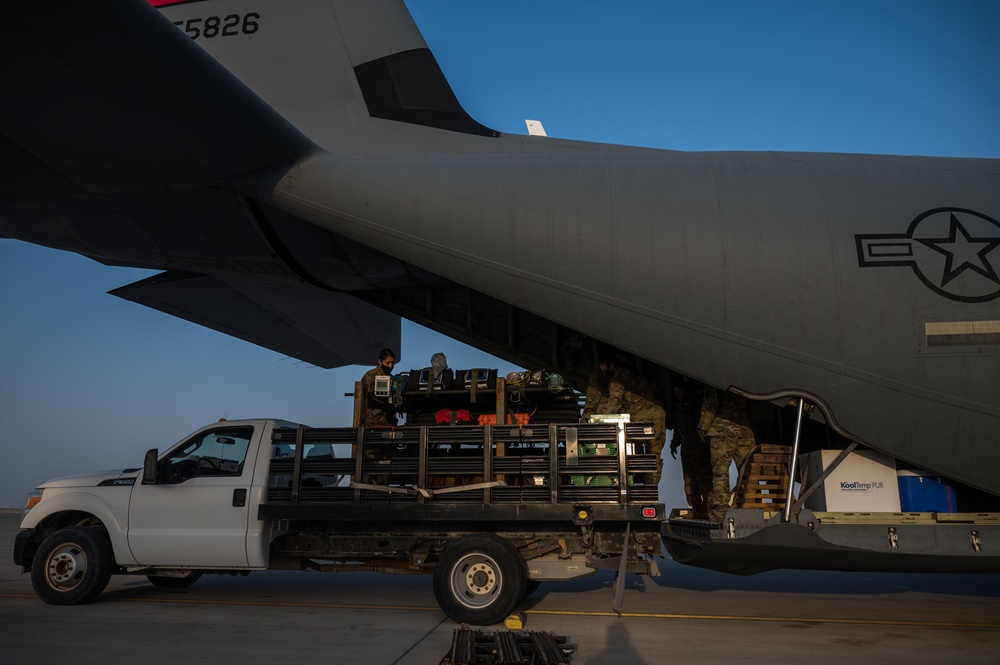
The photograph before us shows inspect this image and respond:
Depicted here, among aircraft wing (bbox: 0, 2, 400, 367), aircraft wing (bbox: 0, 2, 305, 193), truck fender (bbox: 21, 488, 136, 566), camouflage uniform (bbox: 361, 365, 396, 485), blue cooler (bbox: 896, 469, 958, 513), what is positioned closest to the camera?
aircraft wing (bbox: 0, 2, 305, 193)

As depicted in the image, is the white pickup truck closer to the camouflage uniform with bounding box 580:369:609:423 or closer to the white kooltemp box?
the camouflage uniform with bounding box 580:369:609:423

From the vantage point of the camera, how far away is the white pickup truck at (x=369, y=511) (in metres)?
7.45

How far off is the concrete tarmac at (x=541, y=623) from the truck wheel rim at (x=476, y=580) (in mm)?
339

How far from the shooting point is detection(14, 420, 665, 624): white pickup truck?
7.45 meters

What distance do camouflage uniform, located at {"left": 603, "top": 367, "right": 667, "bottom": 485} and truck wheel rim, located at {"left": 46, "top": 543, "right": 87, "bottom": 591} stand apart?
720cm

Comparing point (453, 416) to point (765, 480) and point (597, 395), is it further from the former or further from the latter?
→ point (765, 480)

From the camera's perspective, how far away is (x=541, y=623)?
737 centimetres

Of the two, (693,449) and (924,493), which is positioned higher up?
(693,449)

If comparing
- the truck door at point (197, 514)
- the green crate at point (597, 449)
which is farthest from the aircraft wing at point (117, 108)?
the green crate at point (597, 449)

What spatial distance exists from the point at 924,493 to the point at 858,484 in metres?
0.77

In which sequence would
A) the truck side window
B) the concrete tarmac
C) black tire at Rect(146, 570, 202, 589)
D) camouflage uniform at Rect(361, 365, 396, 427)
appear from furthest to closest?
1. black tire at Rect(146, 570, 202, 589)
2. camouflage uniform at Rect(361, 365, 396, 427)
3. the truck side window
4. the concrete tarmac

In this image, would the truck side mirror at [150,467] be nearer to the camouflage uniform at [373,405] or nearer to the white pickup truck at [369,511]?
the white pickup truck at [369,511]

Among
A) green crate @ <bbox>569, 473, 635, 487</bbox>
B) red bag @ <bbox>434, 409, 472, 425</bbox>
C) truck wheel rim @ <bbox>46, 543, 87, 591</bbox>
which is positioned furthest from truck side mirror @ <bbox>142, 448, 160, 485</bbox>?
green crate @ <bbox>569, 473, 635, 487</bbox>

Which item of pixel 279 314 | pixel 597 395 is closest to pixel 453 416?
pixel 597 395
